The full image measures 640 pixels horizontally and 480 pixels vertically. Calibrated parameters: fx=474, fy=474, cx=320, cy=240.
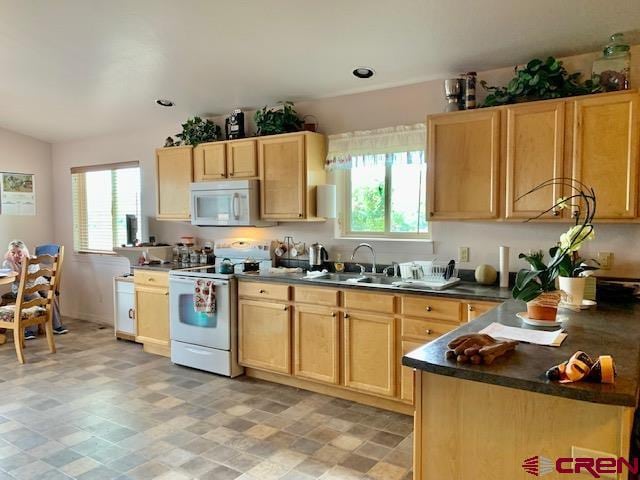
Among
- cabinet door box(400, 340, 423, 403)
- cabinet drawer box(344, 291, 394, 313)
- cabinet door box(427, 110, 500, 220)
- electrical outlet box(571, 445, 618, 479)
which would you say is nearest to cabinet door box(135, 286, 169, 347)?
cabinet drawer box(344, 291, 394, 313)

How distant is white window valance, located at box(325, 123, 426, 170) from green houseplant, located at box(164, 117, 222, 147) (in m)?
1.29

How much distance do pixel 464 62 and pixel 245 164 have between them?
6.71 ft

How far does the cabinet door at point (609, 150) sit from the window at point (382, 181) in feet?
3.73

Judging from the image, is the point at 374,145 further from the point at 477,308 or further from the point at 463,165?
the point at 477,308

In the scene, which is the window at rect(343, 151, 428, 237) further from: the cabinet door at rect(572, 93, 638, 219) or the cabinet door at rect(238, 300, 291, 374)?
the cabinet door at rect(572, 93, 638, 219)

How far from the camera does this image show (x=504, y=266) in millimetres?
3230

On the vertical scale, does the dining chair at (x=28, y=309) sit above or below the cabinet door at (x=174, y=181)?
below

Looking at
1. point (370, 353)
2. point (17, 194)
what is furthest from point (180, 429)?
point (17, 194)

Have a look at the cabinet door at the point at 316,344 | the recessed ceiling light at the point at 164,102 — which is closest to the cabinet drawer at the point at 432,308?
the cabinet door at the point at 316,344

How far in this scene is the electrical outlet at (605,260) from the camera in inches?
119

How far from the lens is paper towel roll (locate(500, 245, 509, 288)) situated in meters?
3.23

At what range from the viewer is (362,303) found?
11.0 feet

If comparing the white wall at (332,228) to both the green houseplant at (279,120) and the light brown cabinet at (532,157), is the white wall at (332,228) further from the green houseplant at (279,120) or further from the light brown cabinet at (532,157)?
the light brown cabinet at (532,157)

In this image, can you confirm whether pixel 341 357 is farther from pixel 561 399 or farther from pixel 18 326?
pixel 18 326
